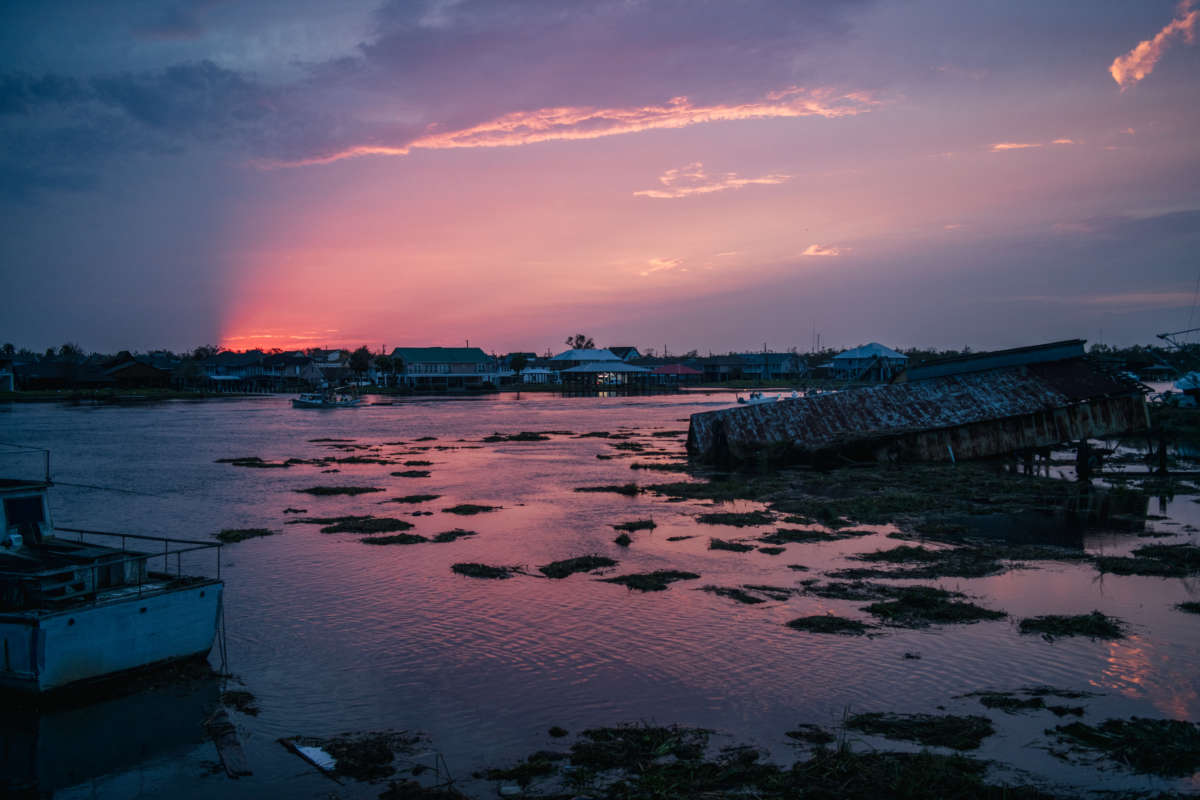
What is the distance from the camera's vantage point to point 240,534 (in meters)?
23.1

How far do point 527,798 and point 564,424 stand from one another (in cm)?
6450

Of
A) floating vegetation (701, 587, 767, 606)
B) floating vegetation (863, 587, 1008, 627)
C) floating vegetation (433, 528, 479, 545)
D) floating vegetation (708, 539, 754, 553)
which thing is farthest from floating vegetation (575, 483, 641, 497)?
floating vegetation (863, 587, 1008, 627)

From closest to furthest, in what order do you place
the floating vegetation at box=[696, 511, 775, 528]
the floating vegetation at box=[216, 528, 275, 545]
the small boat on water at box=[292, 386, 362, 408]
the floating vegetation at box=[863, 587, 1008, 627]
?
the floating vegetation at box=[863, 587, 1008, 627] < the floating vegetation at box=[216, 528, 275, 545] < the floating vegetation at box=[696, 511, 775, 528] < the small boat on water at box=[292, 386, 362, 408]

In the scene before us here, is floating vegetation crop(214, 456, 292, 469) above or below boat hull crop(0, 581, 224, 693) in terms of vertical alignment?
below

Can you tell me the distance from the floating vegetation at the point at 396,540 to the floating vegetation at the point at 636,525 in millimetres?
5961

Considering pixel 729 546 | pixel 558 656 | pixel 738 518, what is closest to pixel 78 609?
pixel 558 656

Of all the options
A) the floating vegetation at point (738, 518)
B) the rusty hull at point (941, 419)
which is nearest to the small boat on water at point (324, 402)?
the rusty hull at point (941, 419)

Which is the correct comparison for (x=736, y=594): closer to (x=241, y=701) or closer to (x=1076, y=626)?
(x=1076, y=626)

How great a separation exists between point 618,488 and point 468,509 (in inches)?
280

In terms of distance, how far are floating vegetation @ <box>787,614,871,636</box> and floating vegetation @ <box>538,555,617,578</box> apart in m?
5.95

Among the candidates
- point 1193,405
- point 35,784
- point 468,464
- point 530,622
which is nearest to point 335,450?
point 468,464

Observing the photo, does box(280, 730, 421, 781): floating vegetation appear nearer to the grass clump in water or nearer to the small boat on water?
the grass clump in water

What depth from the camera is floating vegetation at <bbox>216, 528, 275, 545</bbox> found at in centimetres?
2266

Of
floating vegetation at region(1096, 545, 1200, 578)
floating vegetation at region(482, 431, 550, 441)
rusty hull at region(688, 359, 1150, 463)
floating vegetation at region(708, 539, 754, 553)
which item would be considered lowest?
floating vegetation at region(708, 539, 754, 553)
